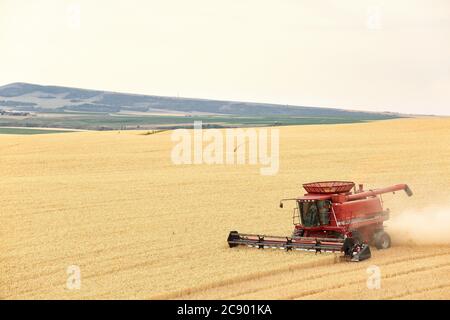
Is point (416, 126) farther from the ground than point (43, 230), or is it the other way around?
point (416, 126)

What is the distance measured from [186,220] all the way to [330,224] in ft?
20.5

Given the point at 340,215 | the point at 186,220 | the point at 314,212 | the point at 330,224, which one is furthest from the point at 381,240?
the point at 186,220

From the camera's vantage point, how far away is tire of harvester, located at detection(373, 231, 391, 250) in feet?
75.0

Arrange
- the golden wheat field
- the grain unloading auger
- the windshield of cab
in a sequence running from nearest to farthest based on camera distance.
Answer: the golden wheat field → the grain unloading auger → the windshield of cab

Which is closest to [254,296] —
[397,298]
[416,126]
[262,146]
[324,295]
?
[324,295]

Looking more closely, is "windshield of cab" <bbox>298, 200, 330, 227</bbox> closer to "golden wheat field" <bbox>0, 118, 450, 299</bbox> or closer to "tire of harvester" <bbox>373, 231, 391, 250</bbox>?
"tire of harvester" <bbox>373, 231, 391, 250</bbox>

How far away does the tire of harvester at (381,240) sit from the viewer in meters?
22.9

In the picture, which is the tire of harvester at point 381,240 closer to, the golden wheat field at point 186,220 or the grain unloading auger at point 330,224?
the grain unloading auger at point 330,224

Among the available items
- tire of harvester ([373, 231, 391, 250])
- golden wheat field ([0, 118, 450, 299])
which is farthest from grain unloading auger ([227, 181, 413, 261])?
golden wheat field ([0, 118, 450, 299])

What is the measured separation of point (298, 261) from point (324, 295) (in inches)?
142

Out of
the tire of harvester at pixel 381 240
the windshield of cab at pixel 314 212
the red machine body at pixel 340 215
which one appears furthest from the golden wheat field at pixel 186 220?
the windshield of cab at pixel 314 212

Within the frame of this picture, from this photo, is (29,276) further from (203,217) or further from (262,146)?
(262,146)
